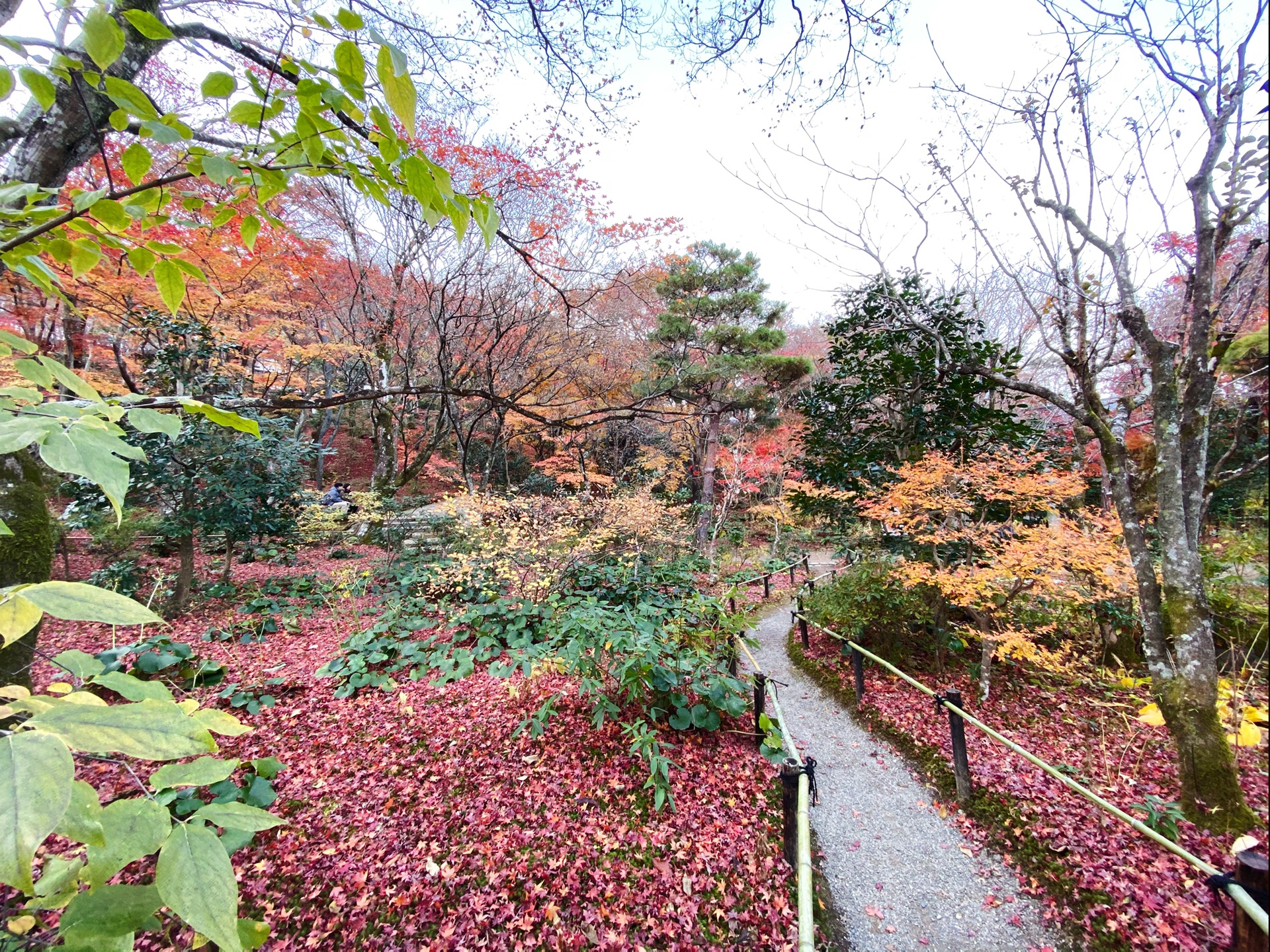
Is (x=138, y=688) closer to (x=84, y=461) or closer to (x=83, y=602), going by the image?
(x=83, y=602)

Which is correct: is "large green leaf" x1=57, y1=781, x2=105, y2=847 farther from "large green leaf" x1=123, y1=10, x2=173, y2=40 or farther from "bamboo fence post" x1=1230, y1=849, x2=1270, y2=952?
"bamboo fence post" x1=1230, y1=849, x2=1270, y2=952

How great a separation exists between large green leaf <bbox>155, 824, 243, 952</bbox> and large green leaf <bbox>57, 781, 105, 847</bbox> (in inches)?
3.0

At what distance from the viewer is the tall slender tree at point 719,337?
11.9 metres

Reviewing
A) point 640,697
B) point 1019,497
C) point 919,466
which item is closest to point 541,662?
point 640,697

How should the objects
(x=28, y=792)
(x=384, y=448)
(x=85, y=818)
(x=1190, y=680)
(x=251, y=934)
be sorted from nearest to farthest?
(x=28, y=792), (x=85, y=818), (x=251, y=934), (x=1190, y=680), (x=384, y=448)

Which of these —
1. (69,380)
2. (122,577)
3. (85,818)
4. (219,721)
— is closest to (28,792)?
(85,818)

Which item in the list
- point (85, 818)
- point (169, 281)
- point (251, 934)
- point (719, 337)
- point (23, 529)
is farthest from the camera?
point (719, 337)

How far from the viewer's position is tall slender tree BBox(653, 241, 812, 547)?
1189cm

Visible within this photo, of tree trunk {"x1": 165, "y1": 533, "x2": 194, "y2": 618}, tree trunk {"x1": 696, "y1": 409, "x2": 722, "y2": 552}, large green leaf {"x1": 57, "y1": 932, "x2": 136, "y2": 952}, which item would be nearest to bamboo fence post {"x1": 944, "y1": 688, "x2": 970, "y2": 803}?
large green leaf {"x1": 57, "y1": 932, "x2": 136, "y2": 952}

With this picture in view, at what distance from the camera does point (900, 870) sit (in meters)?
2.95

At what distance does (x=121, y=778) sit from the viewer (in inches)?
107

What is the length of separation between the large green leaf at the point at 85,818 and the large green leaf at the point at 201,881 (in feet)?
0.25

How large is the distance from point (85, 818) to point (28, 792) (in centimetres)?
20

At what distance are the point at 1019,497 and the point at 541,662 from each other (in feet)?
15.8
